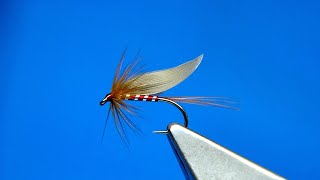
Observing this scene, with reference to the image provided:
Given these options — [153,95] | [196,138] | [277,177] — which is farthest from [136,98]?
[277,177]

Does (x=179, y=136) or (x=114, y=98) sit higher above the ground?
(x=114, y=98)

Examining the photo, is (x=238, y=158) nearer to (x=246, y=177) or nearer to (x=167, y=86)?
(x=246, y=177)

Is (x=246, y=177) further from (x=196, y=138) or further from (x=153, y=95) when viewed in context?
(x=153, y=95)

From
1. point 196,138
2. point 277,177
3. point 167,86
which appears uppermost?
point 167,86

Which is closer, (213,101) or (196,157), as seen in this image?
(196,157)
